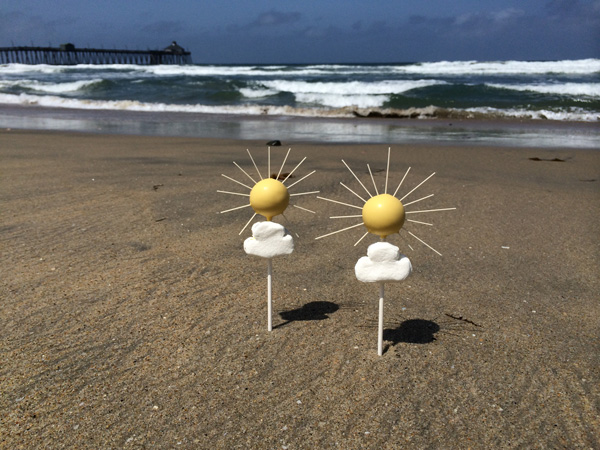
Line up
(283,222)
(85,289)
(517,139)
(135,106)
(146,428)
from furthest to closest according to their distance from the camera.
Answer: (135,106) < (517,139) < (283,222) < (85,289) < (146,428)

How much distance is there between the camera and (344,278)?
297 cm

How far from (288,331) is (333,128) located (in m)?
8.81

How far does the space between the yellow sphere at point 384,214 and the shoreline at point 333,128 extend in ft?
21.5

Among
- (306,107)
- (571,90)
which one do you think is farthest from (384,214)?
(571,90)

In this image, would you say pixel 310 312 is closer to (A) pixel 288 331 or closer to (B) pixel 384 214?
(A) pixel 288 331

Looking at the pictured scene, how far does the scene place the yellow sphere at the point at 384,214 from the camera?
1.95m

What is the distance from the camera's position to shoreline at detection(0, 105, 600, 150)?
8.81m

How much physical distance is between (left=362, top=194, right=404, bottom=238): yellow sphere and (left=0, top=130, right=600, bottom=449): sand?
1.91 ft

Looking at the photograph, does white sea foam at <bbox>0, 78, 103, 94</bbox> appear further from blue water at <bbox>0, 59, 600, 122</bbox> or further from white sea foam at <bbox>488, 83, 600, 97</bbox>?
white sea foam at <bbox>488, 83, 600, 97</bbox>

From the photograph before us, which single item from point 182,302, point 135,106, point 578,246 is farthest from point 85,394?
point 135,106

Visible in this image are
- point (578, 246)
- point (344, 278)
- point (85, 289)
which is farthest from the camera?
point (578, 246)

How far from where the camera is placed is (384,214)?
1952 mm

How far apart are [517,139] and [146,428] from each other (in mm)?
8590

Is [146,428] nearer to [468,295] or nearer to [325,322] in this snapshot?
[325,322]
